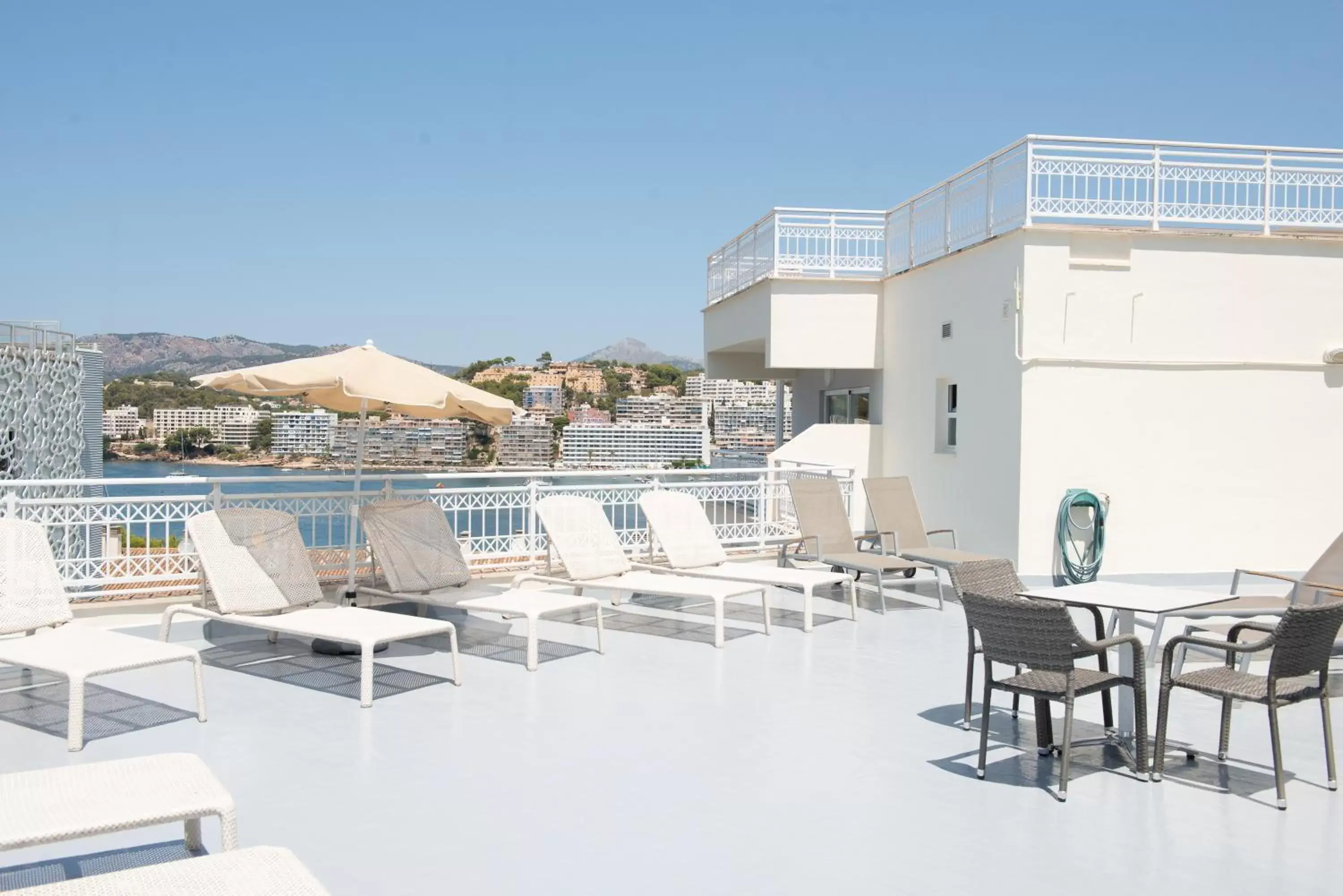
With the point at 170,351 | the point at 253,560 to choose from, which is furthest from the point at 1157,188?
the point at 170,351

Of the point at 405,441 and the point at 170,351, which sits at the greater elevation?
the point at 170,351

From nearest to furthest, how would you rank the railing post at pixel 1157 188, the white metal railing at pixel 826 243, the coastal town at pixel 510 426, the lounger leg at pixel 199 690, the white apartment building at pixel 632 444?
1. the lounger leg at pixel 199 690
2. the railing post at pixel 1157 188
3. the coastal town at pixel 510 426
4. the white metal railing at pixel 826 243
5. the white apartment building at pixel 632 444

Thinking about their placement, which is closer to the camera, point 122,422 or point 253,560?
point 253,560

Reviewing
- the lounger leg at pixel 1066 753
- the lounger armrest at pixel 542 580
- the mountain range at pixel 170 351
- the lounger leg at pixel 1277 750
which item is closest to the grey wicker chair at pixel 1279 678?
the lounger leg at pixel 1277 750

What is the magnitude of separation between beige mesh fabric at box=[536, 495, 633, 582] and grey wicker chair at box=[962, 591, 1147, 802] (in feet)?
13.1

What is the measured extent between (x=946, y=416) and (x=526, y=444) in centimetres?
1112

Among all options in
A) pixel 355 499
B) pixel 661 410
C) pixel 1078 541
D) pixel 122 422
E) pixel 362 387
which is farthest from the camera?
pixel 122 422

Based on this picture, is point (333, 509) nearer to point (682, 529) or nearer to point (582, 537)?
point (582, 537)

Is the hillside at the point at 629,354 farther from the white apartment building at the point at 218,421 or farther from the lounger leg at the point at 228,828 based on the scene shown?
the lounger leg at the point at 228,828

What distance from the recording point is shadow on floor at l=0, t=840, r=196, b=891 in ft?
11.4

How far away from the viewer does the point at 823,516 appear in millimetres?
10125

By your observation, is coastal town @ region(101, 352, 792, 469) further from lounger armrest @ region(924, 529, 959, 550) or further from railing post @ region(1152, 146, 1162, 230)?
railing post @ region(1152, 146, 1162, 230)

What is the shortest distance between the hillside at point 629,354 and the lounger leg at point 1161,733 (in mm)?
38848

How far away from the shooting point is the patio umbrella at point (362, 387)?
289 inches
